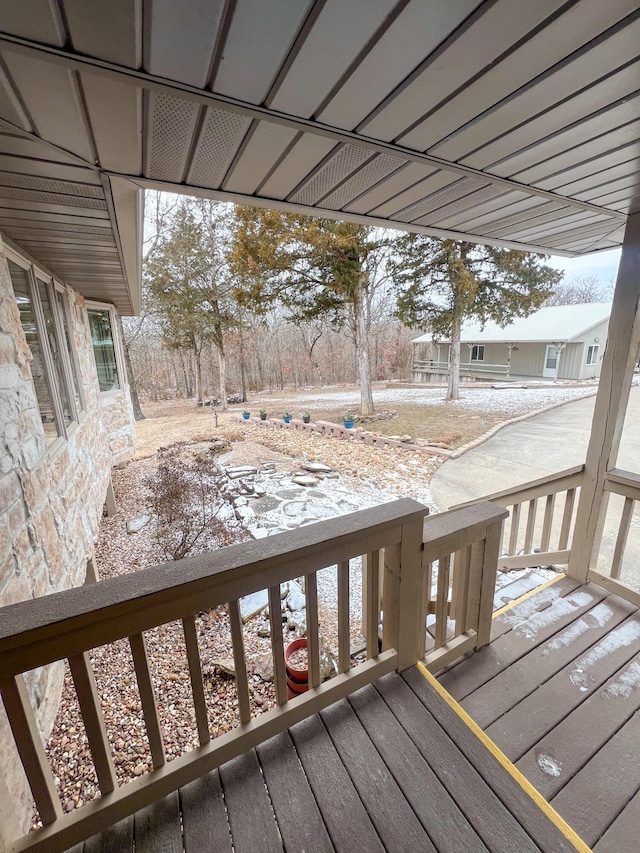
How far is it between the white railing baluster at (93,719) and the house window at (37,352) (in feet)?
6.29

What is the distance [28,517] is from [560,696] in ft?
8.59

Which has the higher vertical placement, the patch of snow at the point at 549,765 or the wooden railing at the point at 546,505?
the wooden railing at the point at 546,505

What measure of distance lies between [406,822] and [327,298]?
9.91 m

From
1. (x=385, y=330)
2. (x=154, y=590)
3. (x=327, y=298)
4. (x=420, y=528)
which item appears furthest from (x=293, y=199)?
(x=385, y=330)

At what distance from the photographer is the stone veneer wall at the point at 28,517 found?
140 centimetres

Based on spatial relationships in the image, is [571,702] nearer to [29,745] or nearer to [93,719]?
[93,719]

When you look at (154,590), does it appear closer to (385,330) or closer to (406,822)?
(406,822)

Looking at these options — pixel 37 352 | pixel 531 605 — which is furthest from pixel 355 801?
pixel 37 352

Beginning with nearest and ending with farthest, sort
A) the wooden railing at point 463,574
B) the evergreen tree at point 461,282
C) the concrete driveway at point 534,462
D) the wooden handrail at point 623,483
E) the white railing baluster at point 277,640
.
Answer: the white railing baluster at point 277,640 → the wooden railing at point 463,574 → the wooden handrail at point 623,483 → the concrete driveway at point 534,462 → the evergreen tree at point 461,282

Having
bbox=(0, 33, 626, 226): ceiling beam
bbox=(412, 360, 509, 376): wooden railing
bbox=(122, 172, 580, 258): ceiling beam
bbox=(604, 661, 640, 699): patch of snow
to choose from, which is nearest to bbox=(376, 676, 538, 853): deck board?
bbox=(604, 661, 640, 699): patch of snow

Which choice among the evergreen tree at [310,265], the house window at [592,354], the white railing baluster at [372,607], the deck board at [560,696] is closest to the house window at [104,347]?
the evergreen tree at [310,265]

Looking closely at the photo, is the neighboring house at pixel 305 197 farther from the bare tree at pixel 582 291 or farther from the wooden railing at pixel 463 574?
the bare tree at pixel 582 291

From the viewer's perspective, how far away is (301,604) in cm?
319

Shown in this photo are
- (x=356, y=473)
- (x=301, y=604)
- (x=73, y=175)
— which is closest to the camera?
(x=73, y=175)
